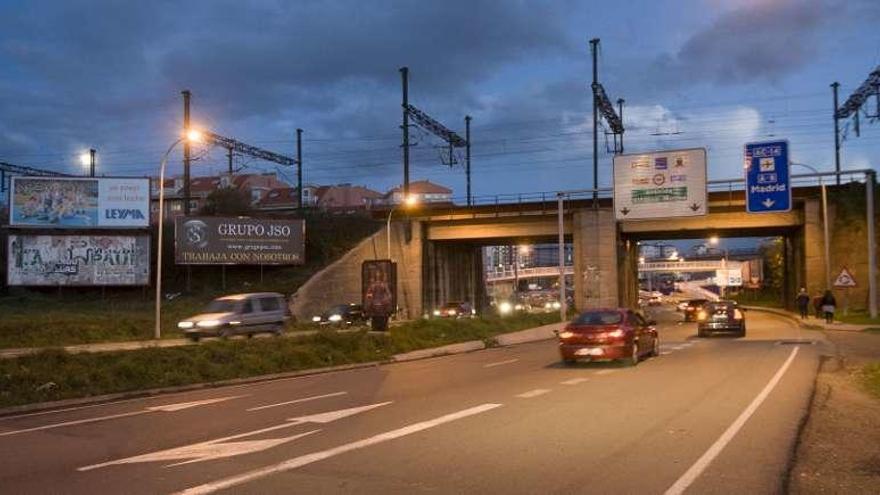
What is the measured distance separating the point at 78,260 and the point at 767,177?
128 ft

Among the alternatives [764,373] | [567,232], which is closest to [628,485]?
[764,373]

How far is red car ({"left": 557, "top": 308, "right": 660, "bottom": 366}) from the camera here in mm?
20891

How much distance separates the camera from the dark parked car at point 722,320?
116 ft

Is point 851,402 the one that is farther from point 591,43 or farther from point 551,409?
point 591,43

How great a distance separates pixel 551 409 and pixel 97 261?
1760 inches

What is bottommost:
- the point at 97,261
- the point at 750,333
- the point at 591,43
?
the point at 750,333

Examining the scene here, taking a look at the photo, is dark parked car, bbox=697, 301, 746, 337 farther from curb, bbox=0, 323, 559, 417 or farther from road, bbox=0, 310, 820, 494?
road, bbox=0, 310, 820, 494

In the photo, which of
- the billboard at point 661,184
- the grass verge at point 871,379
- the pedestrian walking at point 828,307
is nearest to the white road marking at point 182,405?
the grass verge at point 871,379

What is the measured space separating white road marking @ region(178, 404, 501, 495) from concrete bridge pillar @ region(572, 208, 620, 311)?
44.2m

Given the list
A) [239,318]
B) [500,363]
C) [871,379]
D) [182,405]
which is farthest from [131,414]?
[239,318]

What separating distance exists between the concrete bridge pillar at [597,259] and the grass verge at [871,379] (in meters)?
37.5

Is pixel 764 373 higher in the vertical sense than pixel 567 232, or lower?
lower

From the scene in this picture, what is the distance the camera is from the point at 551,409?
13477mm

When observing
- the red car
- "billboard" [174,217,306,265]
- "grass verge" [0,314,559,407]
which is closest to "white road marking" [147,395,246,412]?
"grass verge" [0,314,559,407]
